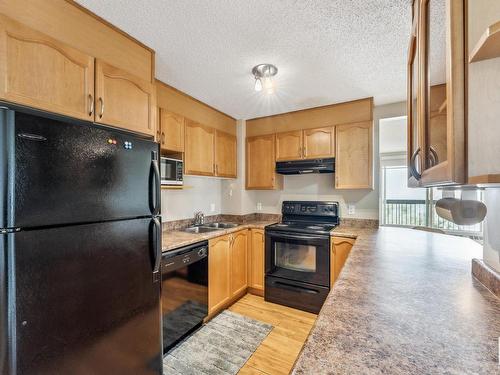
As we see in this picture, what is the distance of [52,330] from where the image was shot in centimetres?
109

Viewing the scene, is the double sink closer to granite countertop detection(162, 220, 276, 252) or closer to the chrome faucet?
the chrome faucet

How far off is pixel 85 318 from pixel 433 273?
5.77ft

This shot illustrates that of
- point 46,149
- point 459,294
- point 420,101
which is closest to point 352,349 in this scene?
point 459,294

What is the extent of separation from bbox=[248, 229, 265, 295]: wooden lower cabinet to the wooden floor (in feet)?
0.48

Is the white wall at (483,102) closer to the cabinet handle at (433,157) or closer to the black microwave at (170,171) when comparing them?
the cabinet handle at (433,157)

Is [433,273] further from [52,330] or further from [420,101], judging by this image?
[52,330]

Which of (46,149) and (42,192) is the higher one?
(46,149)

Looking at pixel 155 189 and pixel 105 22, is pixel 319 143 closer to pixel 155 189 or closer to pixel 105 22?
pixel 155 189

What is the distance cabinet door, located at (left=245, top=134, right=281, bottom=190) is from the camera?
336 centimetres

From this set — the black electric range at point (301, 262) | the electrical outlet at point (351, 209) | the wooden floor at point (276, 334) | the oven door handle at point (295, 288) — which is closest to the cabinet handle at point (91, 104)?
the wooden floor at point (276, 334)

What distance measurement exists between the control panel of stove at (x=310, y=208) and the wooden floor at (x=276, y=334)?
120 centimetres

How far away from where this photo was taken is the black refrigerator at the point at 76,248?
3.23ft

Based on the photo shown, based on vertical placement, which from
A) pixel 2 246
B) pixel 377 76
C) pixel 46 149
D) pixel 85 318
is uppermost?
pixel 377 76

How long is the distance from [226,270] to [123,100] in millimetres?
1986
